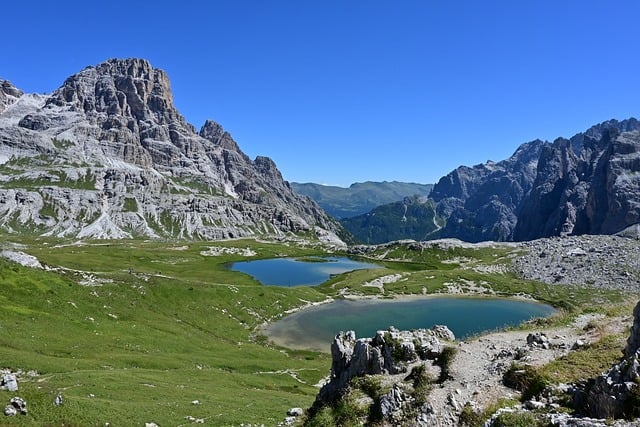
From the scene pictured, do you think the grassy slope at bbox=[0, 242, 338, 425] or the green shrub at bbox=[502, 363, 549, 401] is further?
the grassy slope at bbox=[0, 242, 338, 425]

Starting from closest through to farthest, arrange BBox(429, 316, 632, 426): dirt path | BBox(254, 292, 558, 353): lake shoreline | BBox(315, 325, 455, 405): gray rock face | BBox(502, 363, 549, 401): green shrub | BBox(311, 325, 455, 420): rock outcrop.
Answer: BBox(502, 363, 549, 401): green shrub → BBox(429, 316, 632, 426): dirt path → BBox(311, 325, 455, 420): rock outcrop → BBox(315, 325, 455, 405): gray rock face → BBox(254, 292, 558, 353): lake shoreline

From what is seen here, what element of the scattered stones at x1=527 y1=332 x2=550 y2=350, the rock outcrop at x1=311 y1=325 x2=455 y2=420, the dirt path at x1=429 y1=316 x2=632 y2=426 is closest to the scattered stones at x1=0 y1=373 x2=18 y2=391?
the rock outcrop at x1=311 y1=325 x2=455 y2=420

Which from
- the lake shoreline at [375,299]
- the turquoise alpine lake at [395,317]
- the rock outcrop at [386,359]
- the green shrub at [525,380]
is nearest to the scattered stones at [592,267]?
the lake shoreline at [375,299]

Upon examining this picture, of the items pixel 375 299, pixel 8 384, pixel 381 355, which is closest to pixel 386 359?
pixel 381 355

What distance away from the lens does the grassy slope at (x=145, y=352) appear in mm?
32656

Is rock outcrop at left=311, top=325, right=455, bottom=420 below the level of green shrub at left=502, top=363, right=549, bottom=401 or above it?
below

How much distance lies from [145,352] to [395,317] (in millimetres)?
70062

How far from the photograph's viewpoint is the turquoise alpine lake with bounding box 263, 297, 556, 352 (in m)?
90.6

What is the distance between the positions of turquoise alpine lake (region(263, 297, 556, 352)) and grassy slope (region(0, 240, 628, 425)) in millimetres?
6750

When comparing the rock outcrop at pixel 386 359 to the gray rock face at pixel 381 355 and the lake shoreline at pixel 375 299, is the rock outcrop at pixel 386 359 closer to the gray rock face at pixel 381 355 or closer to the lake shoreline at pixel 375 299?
the gray rock face at pixel 381 355

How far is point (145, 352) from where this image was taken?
55.3 metres

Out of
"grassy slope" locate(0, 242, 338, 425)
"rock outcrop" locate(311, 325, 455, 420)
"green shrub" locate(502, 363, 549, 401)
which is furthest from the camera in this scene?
"grassy slope" locate(0, 242, 338, 425)

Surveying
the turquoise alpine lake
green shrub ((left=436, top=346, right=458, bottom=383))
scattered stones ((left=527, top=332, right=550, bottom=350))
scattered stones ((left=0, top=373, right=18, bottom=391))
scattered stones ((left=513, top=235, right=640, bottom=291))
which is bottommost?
the turquoise alpine lake

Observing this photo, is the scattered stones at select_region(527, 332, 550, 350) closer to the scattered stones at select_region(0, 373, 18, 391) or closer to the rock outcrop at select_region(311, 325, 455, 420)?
the rock outcrop at select_region(311, 325, 455, 420)
